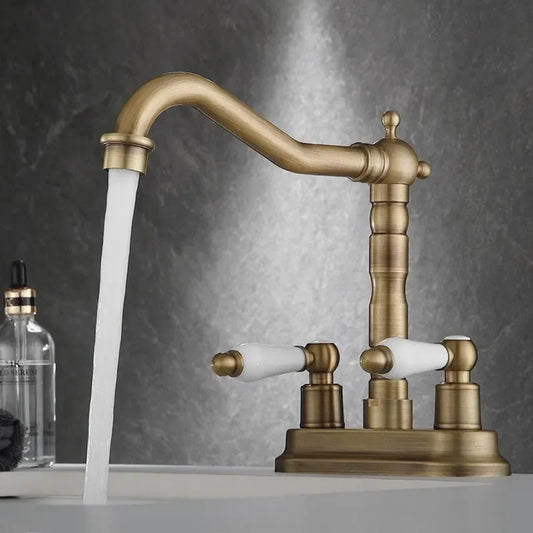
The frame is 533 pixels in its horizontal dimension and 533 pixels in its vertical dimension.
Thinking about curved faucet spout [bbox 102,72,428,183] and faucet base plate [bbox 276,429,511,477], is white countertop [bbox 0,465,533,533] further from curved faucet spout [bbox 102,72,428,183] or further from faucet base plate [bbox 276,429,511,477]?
curved faucet spout [bbox 102,72,428,183]

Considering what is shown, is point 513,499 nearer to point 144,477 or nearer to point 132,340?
point 144,477

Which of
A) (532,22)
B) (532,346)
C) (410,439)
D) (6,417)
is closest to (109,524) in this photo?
(410,439)

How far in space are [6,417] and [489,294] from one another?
0.50 m

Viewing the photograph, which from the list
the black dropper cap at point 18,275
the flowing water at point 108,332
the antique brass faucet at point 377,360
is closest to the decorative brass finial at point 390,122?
the antique brass faucet at point 377,360

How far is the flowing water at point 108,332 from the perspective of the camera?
0.80 meters

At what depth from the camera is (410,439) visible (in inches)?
37.1

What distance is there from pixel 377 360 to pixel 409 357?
3 cm

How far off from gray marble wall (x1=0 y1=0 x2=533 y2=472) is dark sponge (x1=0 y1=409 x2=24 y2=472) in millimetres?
363

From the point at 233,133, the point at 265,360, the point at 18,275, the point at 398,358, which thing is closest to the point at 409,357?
the point at 398,358

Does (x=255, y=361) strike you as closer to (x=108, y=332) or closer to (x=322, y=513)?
(x=108, y=332)

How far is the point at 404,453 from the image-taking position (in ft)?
3.10

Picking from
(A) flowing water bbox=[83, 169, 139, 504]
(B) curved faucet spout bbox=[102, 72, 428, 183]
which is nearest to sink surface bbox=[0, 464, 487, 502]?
(A) flowing water bbox=[83, 169, 139, 504]

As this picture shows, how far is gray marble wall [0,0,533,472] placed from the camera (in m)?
1.20

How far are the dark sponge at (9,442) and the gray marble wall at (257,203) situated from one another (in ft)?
1.19
